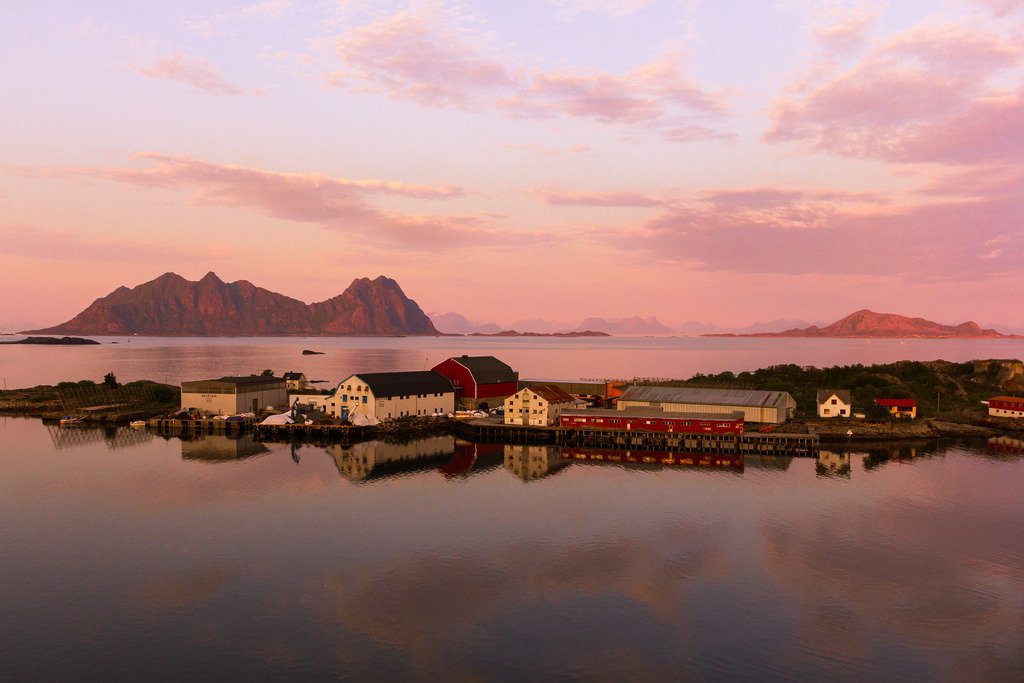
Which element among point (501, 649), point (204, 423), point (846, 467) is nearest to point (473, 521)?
point (501, 649)

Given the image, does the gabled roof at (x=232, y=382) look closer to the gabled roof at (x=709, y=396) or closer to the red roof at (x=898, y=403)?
the gabled roof at (x=709, y=396)

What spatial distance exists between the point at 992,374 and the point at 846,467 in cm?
8799

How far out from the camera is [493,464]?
6406 centimetres

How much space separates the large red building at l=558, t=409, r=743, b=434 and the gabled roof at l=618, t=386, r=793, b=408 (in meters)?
3.42

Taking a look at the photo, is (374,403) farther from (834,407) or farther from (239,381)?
(834,407)

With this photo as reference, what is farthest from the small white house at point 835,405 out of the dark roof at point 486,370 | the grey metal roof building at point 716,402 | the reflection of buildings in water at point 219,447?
the reflection of buildings in water at point 219,447

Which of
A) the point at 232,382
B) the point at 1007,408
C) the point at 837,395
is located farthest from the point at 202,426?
the point at 1007,408

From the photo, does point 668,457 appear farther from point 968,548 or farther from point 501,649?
point 501,649

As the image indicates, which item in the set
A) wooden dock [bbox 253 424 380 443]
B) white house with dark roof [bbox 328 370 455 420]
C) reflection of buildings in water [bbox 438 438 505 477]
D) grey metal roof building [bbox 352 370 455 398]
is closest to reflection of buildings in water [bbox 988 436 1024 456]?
reflection of buildings in water [bbox 438 438 505 477]

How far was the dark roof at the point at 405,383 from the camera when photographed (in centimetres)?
8188

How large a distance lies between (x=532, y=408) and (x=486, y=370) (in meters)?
17.0

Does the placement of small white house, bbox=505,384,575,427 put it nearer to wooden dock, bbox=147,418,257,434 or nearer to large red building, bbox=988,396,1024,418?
wooden dock, bbox=147,418,257,434

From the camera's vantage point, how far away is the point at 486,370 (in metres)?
95.2

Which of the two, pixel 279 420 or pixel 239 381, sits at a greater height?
pixel 239 381
